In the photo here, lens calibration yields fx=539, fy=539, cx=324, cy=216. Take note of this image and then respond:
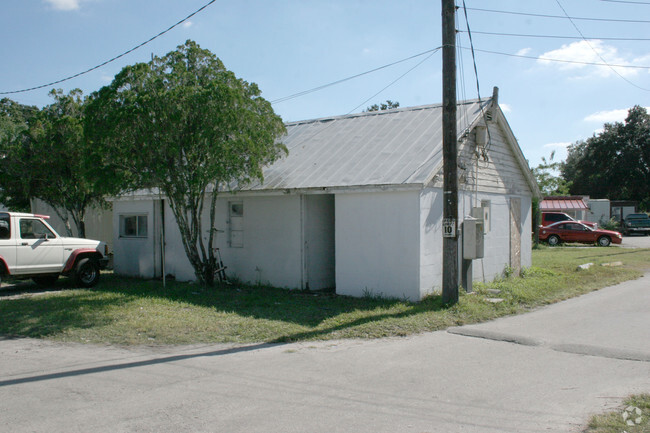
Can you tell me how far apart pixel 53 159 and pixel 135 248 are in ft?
12.0

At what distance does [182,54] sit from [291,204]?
14.2ft

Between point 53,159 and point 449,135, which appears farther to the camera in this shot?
point 53,159

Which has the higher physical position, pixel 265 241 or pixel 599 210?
pixel 599 210

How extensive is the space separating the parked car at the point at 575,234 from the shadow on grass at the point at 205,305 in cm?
2236

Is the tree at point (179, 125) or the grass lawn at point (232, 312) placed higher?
the tree at point (179, 125)

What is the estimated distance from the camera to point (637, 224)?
139ft

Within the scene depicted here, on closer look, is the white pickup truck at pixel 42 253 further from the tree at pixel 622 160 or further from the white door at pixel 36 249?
the tree at pixel 622 160

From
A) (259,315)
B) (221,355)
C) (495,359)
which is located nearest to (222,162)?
(259,315)

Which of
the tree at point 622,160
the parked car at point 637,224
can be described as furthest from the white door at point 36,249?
the tree at point 622,160

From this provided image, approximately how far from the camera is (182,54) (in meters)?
12.1

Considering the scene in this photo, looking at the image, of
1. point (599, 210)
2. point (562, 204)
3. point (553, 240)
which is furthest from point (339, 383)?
point (599, 210)

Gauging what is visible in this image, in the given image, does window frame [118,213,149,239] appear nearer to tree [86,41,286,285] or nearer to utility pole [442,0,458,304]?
tree [86,41,286,285]

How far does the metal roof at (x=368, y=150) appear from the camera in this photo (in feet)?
39.1

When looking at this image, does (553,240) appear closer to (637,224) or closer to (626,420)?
(637,224)
